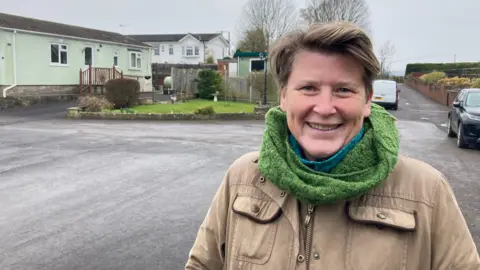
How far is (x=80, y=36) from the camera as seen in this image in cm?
3033

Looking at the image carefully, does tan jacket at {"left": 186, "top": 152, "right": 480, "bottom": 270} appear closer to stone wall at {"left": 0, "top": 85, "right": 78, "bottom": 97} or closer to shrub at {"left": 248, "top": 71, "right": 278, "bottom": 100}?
shrub at {"left": 248, "top": 71, "right": 278, "bottom": 100}

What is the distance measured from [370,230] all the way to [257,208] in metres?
0.43

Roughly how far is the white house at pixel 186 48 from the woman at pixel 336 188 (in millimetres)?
68450

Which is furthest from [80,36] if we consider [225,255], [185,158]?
[225,255]

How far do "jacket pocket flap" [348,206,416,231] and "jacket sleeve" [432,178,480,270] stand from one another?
110mm

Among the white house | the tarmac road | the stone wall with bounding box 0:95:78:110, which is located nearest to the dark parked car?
the tarmac road

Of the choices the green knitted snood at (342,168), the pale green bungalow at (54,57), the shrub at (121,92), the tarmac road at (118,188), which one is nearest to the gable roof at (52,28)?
the pale green bungalow at (54,57)

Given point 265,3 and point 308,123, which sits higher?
point 265,3

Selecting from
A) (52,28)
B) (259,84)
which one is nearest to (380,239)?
(259,84)

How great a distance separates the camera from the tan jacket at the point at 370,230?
5.58 feet

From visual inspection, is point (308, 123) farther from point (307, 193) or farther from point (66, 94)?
point (66, 94)

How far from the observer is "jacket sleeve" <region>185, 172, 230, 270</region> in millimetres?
2021

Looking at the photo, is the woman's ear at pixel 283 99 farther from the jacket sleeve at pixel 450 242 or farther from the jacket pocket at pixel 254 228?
the jacket sleeve at pixel 450 242

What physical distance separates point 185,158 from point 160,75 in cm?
3393
